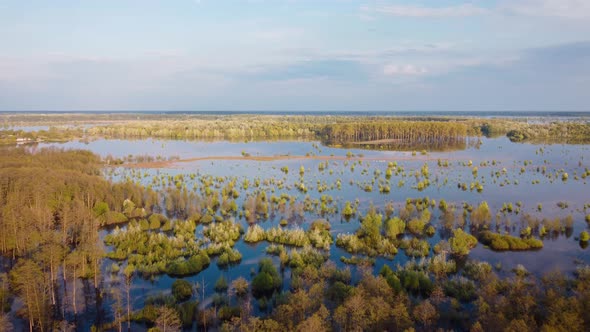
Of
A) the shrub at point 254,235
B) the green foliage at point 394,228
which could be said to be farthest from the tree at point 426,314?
the shrub at point 254,235

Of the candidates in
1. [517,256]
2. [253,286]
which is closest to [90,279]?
[253,286]

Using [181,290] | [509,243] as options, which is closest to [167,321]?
[181,290]

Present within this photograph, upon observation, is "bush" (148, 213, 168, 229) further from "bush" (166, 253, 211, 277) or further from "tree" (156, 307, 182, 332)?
"tree" (156, 307, 182, 332)

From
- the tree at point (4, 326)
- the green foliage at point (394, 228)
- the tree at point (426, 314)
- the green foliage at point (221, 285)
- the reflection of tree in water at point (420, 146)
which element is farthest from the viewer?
the reflection of tree in water at point (420, 146)

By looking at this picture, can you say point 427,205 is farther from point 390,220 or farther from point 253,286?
point 253,286

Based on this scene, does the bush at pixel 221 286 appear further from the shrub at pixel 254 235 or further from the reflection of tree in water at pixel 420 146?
the reflection of tree in water at pixel 420 146

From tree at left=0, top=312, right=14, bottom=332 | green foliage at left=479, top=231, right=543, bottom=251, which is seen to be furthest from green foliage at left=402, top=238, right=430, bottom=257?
tree at left=0, top=312, right=14, bottom=332
